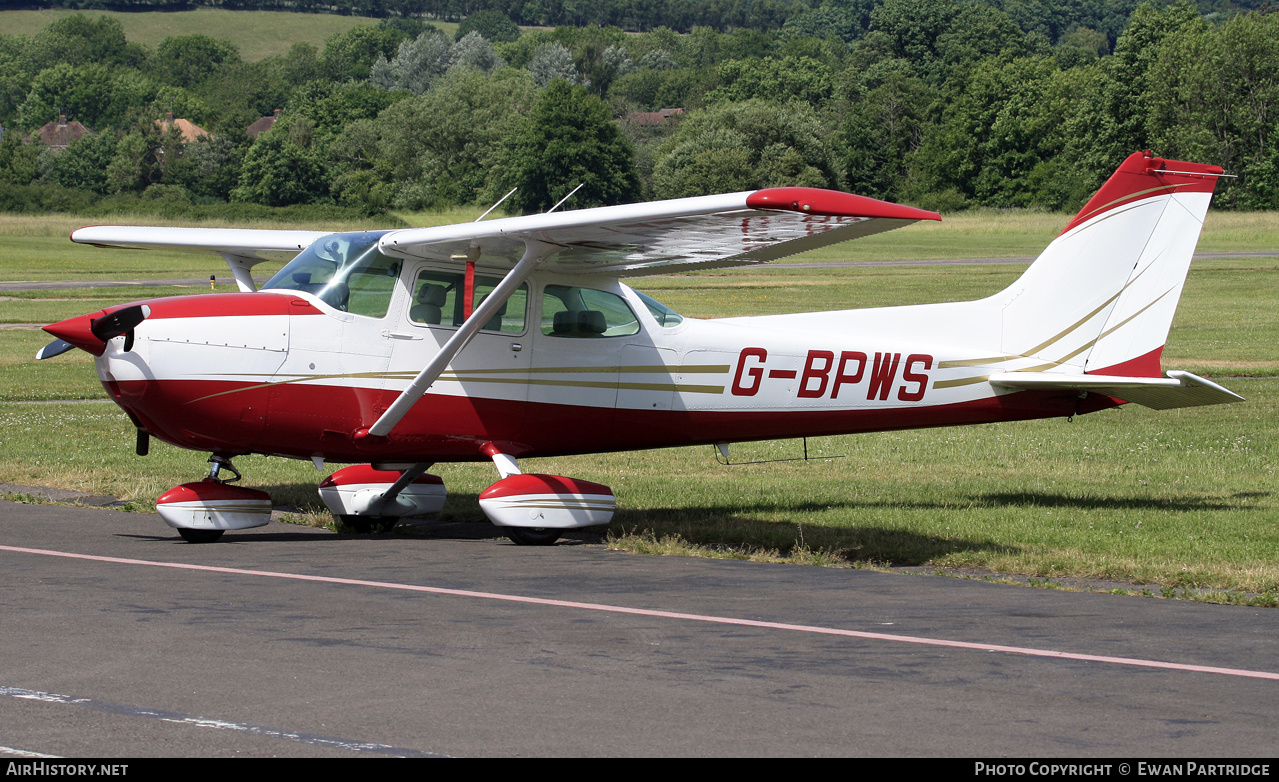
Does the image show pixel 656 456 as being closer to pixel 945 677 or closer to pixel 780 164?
pixel 945 677

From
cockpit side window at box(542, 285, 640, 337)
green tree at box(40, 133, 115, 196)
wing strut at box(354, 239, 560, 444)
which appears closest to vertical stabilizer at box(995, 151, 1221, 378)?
cockpit side window at box(542, 285, 640, 337)

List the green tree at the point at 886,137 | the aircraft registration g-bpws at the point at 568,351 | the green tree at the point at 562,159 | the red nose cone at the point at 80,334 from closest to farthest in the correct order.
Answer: the red nose cone at the point at 80,334 < the aircraft registration g-bpws at the point at 568,351 < the green tree at the point at 562,159 < the green tree at the point at 886,137

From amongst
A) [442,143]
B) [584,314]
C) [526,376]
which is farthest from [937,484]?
[442,143]

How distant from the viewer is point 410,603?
25.6 feet

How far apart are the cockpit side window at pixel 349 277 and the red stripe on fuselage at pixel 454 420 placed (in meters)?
0.65

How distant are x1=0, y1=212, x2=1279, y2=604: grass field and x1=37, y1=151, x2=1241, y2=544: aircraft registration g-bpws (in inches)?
36.1

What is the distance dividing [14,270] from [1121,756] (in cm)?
5320

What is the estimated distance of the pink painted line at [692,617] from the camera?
6.42 metres

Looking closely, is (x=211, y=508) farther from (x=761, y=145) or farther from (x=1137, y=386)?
(x=761, y=145)

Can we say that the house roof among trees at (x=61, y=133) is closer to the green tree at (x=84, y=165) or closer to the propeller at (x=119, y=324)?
the green tree at (x=84, y=165)

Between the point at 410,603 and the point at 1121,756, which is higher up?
the point at 1121,756

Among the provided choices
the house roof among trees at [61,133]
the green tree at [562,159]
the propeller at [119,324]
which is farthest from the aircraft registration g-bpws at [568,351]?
the house roof among trees at [61,133]

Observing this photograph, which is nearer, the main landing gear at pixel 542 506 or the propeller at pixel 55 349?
the propeller at pixel 55 349

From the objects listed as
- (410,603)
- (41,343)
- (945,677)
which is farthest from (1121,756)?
(41,343)
